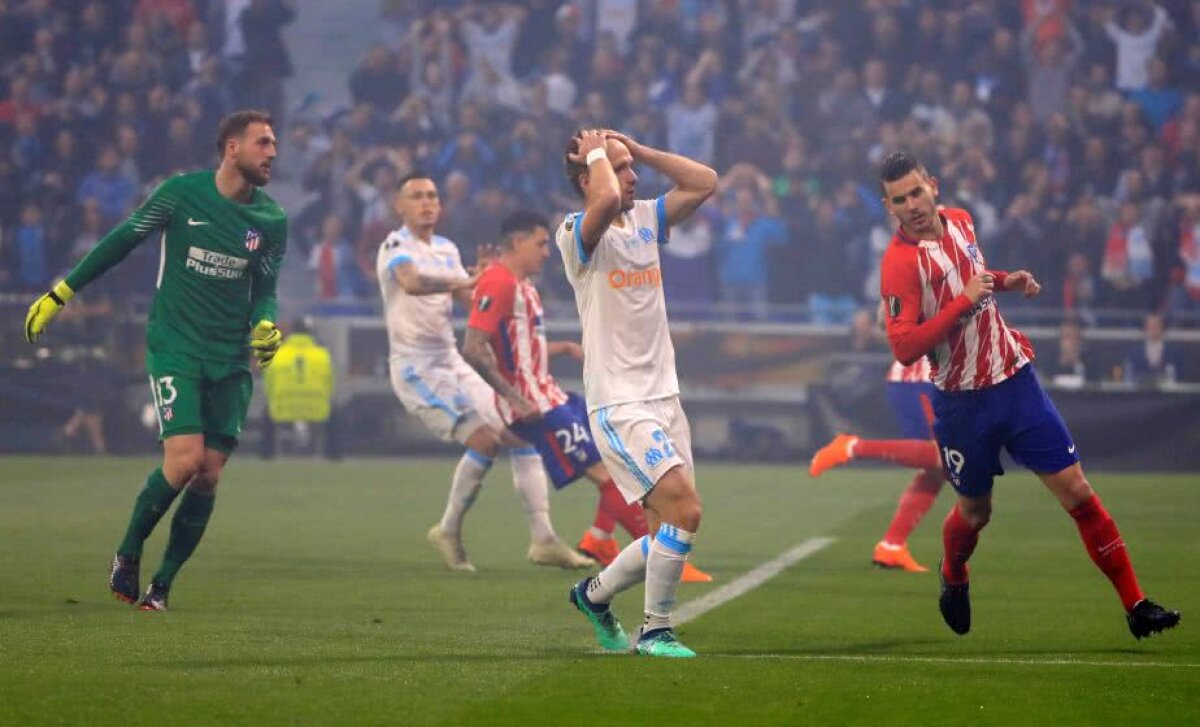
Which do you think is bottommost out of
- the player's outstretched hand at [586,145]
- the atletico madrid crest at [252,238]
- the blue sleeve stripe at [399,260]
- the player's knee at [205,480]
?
the player's knee at [205,480]

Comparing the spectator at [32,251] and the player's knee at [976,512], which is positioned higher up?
the spectator at [32,251]

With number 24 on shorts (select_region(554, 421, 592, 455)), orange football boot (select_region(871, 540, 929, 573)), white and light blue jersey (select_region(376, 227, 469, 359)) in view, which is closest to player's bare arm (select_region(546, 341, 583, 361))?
number 24 on shorts (select_region(554, 421, 592, 455))

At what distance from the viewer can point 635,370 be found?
7.70 m

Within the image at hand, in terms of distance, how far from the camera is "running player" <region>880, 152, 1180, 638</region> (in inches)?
313

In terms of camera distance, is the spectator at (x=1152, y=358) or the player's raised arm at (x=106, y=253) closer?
the player's raised arm at (x=106, y=253)

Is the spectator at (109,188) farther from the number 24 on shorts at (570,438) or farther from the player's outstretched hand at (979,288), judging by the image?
the player's outstretched hand at (979,288)

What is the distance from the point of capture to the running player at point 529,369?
37.9ft

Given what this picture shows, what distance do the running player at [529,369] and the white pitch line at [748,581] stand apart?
781 mm

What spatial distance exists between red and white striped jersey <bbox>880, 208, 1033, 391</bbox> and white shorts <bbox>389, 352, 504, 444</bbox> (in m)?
4.59

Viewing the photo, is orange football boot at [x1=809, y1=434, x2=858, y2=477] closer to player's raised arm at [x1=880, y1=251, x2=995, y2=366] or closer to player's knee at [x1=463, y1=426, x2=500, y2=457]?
player's knee at [x1=463, y1=426, x2=500, y2=457]

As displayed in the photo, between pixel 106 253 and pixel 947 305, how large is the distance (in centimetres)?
386

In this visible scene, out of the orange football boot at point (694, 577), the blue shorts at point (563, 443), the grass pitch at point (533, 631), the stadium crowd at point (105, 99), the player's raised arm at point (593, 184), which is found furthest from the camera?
the stadium crowd at point (105, 99)

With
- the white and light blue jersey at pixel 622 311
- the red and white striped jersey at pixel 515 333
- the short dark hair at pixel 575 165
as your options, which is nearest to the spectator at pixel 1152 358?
the red and white striped jersey at pixel 515 333

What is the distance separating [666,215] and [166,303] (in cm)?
269
